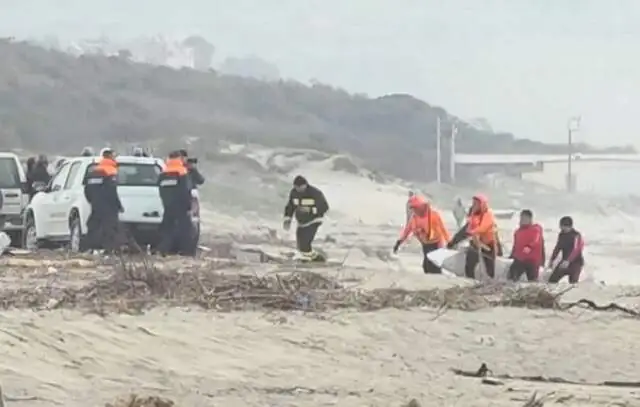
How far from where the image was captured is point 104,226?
17.5m

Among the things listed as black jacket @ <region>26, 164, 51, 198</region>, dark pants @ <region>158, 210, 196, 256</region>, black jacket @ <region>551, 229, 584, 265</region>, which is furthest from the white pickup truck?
black jacket @ <region>551, 229, 584, 265</region>

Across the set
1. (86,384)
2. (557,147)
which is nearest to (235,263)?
(86,384)

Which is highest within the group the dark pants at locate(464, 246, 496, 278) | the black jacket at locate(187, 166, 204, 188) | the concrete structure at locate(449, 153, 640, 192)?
the black jacket at locate(187, 166, 204, 188)

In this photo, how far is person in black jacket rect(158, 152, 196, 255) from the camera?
17.5 meters

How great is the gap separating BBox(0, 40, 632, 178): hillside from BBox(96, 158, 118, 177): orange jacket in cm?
4830

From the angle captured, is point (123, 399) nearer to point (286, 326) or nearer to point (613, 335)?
point (286, 326)

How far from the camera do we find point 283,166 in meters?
63.4

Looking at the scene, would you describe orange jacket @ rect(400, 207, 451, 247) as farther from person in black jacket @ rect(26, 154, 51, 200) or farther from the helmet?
person in black jacket @ rect(26, 154, 51, 200)

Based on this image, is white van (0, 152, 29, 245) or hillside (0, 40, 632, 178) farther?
hillside (0, 40, 632, 178)

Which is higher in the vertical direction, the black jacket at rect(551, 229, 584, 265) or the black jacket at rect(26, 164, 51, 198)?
the black jacket at rect(26, 164, 51, 198)

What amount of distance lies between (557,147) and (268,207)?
4518 cm

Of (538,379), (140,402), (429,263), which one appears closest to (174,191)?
(429,263)

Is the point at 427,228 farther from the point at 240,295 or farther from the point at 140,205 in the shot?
the point at 240,295

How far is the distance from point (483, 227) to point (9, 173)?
25.9ft
